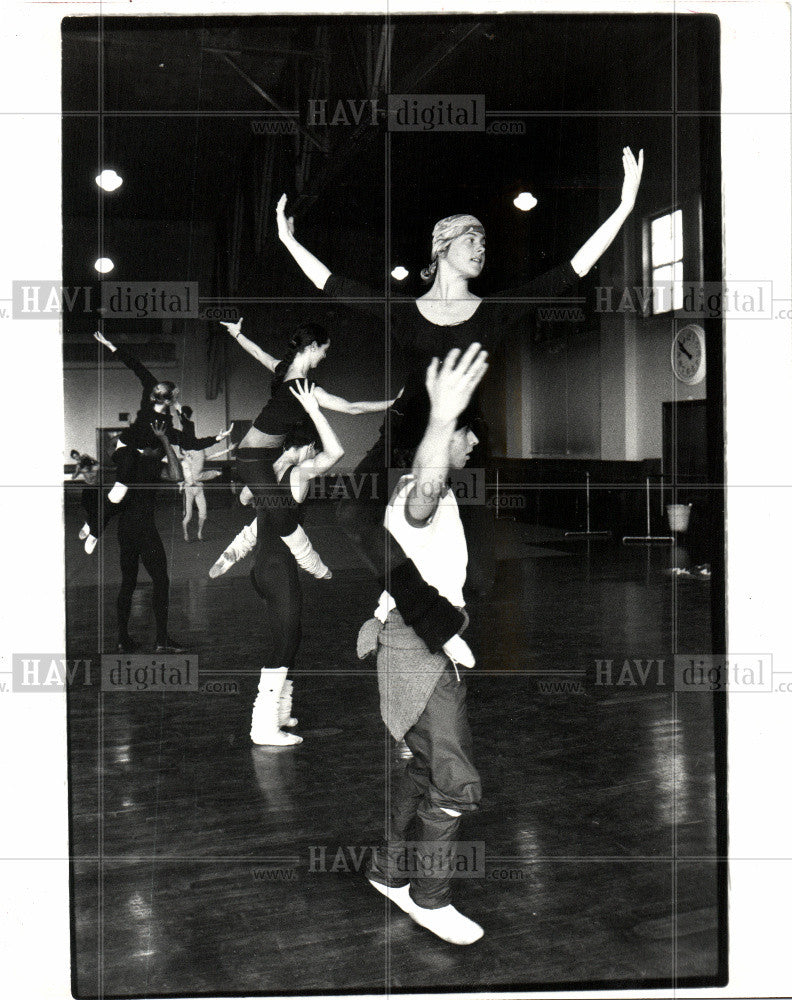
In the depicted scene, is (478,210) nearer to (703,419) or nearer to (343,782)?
A: (703,419)

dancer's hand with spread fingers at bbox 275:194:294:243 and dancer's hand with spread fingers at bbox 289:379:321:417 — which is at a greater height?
dancer's hand with spread fingers at bbox 275:194:294:243

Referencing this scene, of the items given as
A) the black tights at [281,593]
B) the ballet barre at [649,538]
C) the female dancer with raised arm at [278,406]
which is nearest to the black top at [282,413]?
the female dancer with raised arm at [278,406]

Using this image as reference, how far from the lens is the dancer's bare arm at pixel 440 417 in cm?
224

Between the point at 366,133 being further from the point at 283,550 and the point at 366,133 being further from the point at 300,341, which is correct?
the point at 283,550

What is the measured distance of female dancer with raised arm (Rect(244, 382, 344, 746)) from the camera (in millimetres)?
2482

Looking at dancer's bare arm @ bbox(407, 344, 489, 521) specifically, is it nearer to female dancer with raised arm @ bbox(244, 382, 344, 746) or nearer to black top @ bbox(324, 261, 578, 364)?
black top @ bbox(324, 261, 578, 364)

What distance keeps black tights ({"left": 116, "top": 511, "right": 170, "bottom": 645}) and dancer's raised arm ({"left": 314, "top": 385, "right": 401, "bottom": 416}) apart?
59 cm

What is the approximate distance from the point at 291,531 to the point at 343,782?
946 mm

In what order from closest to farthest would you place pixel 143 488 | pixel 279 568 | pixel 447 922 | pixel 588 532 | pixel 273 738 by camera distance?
pixel 447 922
pixel 143 488
pixel 279 568
pixel 273 738
pixel 588 532

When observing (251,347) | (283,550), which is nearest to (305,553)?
(283,550)

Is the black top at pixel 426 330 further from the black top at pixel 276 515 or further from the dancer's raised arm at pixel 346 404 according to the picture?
the black top at pixel 276 515

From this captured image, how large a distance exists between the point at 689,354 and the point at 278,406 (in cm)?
118

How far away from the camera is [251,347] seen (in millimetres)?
2494

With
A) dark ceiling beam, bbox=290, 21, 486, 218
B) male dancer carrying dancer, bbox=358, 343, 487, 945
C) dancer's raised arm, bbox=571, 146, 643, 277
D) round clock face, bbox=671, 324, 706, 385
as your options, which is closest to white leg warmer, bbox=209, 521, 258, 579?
male dancer carrying dancer, bbox=358, 343, 487, 945
